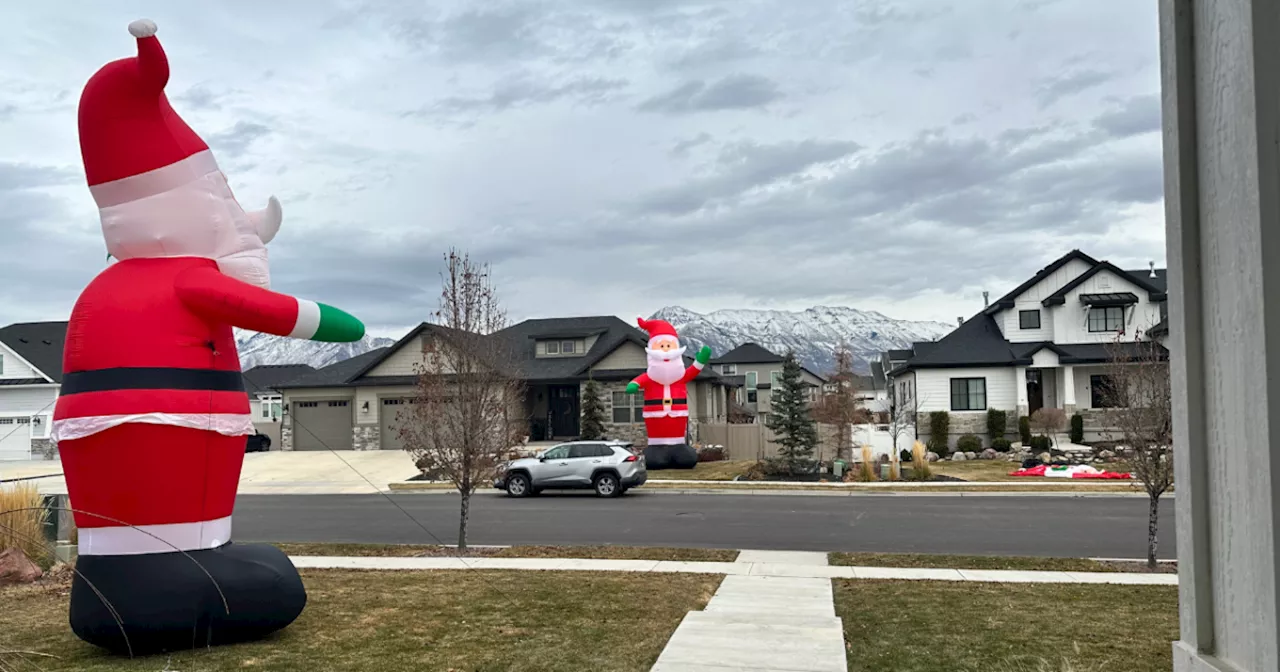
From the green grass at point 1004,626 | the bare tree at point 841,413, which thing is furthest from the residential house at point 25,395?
the green grass at point 1004,626

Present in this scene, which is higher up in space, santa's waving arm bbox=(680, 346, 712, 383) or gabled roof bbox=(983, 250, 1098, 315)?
gabled roof bbox=(983, 250, 1098, 315)

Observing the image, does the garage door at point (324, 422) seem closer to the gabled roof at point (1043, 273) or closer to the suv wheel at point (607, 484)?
the suv wheel at point (607, 484)

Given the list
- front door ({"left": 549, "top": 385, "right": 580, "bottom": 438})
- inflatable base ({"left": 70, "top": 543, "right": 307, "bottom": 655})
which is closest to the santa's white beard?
front door ({"left": 549, "top": 385, "right": 580, "bottom": 438})

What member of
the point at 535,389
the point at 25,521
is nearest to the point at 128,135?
the point at 25,521

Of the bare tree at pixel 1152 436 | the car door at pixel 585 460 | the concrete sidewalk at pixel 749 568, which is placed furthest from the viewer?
the car door at pixel 585 460

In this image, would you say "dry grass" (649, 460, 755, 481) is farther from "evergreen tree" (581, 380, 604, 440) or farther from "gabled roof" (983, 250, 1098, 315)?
"gabled roof" (983, 250, 1098, 315)

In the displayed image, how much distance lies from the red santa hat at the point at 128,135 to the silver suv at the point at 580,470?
15882 millimetres

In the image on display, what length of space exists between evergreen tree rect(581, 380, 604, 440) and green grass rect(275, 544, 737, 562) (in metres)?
22.8

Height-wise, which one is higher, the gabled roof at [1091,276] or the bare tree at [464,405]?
the gabled roof at [1091,276]

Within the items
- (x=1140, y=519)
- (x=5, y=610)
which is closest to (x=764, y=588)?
(x=5, y=610)

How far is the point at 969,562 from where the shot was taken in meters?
12.8

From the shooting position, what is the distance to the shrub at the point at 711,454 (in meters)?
33.5

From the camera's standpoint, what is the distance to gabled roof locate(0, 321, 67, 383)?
44.2m

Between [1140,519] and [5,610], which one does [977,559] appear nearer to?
[1140,519]
